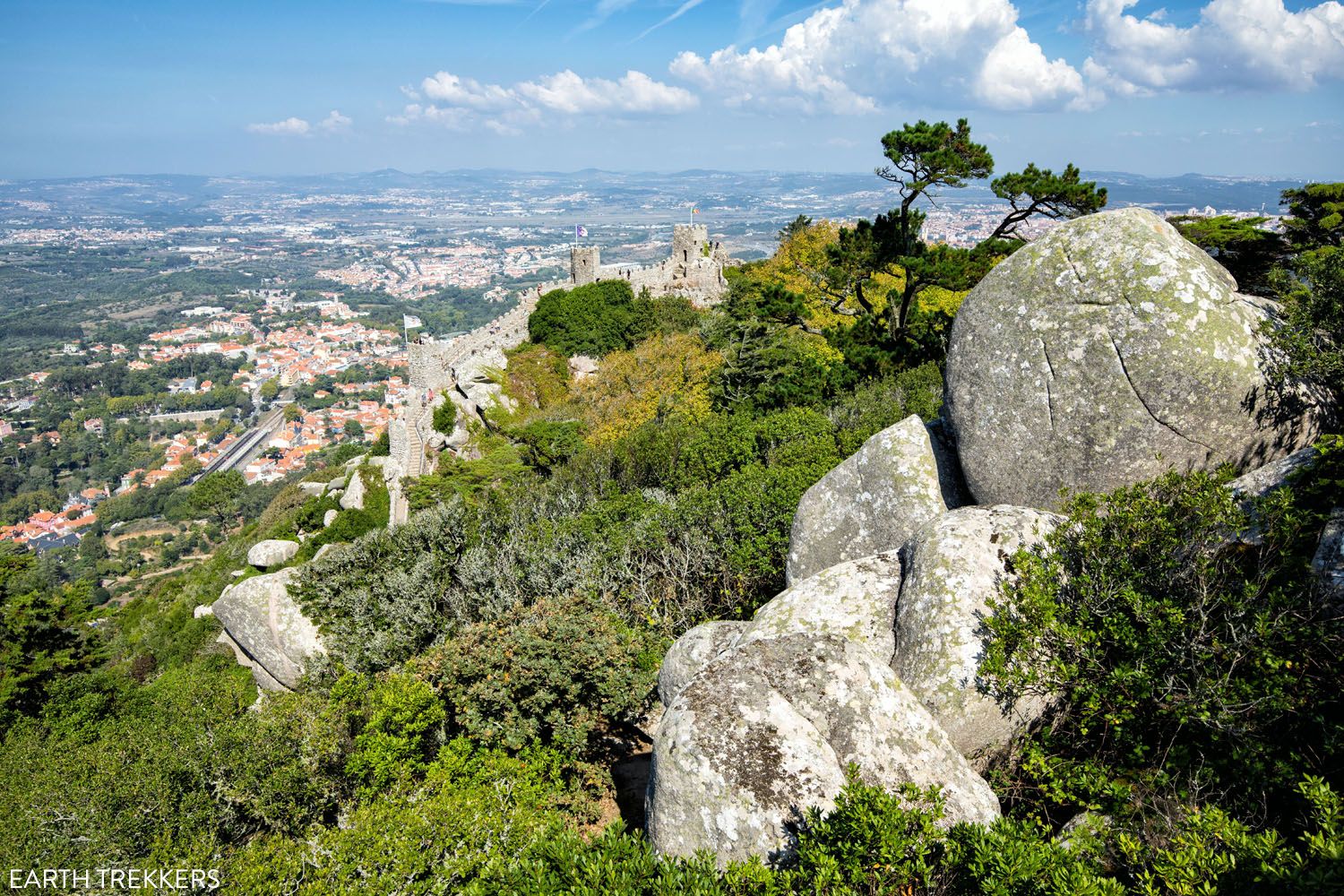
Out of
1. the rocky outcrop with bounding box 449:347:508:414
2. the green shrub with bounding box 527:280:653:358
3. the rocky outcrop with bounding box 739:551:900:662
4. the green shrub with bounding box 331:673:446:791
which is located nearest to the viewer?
the rocky outcrop with bounding box 739:551:900:662

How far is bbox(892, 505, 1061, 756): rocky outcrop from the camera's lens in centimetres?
559

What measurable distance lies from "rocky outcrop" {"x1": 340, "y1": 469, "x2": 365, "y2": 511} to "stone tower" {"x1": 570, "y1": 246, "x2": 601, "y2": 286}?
68.2 ft

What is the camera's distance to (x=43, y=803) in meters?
9.24

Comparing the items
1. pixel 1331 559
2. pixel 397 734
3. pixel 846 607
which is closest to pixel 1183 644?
pixel 1331 559

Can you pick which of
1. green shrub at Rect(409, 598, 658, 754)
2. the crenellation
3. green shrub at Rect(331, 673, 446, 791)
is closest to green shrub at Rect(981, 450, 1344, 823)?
green shrub at Rect(409, 598, 658, 754)

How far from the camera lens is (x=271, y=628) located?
50.2 ft

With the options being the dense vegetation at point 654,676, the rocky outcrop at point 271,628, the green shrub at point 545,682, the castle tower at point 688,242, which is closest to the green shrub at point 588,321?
the castle tower at point 688,242

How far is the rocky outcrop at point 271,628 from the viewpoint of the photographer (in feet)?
49.2

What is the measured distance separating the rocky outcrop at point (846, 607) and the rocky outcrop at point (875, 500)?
0.65m

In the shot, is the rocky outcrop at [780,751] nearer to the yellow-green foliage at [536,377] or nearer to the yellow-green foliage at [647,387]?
the yellow-green foliage at [647,387]

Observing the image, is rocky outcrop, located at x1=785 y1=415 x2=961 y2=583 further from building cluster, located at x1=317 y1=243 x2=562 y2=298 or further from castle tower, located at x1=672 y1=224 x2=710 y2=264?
building cluster, located at x1=317 y1=243 x2=562 y2=298

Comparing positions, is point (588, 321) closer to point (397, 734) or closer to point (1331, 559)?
point (397, 734)

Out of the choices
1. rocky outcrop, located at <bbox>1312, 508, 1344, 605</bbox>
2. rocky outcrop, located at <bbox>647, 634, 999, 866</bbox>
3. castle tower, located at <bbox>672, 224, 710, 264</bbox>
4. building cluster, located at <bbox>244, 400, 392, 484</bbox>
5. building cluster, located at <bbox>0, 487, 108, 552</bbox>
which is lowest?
building cluster, located at <bbox>0, 487, 108, 552</bbox>

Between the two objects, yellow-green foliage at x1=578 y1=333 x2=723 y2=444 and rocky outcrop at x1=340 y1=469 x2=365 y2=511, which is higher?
yellow-green foliage at x1=578 y1=333 x2=723 y2=444
